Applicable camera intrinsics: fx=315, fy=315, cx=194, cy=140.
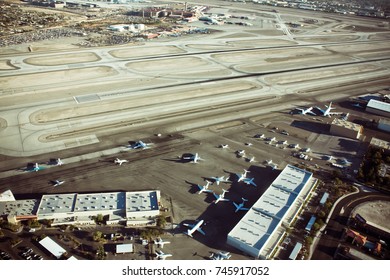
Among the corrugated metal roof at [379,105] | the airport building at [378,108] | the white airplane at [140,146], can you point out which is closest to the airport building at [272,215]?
the white airplane at [140,146]

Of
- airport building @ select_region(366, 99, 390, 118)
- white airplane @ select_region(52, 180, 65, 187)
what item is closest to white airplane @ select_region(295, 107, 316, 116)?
airport building @ select_region(366, 99, 390, 118)

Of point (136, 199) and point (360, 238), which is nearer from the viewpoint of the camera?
point (360, 238)

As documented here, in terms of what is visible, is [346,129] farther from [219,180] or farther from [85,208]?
[85,208]

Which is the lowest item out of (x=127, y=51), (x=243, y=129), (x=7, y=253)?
(x=7, y=253)

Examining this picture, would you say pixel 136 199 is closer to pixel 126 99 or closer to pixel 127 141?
pixel 127 141
